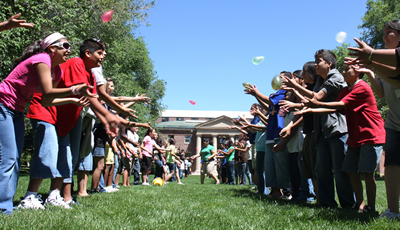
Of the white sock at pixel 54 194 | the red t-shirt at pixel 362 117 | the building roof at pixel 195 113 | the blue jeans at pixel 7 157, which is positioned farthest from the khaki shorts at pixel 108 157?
the building roof at pixel 195 113

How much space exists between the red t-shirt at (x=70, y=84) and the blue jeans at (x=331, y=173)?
3.33 meters

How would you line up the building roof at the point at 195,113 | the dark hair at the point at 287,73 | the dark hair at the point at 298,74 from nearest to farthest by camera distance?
the dark hair at the point at 298,74, the dark hair at the point at 287,73, the building roof at the point at 195,113

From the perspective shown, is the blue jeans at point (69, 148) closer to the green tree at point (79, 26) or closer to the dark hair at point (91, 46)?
the dark hair at point (91, 46)

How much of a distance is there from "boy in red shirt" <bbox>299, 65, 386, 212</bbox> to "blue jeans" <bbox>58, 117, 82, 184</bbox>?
10.3ft

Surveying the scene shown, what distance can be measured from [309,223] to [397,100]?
70.4 inches

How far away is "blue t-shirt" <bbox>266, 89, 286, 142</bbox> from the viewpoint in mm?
6152

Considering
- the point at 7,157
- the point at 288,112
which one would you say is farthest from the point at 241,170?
the point at 7,157

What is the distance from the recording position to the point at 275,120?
246 inches

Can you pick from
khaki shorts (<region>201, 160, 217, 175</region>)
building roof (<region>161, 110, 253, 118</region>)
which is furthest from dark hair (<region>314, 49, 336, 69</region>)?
building roof (<region>161, 110, 253, 118</region>)

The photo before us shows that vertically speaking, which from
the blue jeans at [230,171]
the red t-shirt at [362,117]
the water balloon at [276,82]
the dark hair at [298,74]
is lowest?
the blue jeans at [230,171]

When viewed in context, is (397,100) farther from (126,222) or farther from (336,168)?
(126,222)

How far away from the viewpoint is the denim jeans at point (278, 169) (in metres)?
6.04

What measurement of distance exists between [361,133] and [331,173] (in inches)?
34.1

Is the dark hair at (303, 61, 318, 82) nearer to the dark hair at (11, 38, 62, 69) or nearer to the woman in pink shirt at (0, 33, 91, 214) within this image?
the woman in pink shirt at (0, 33, 91, 214)
